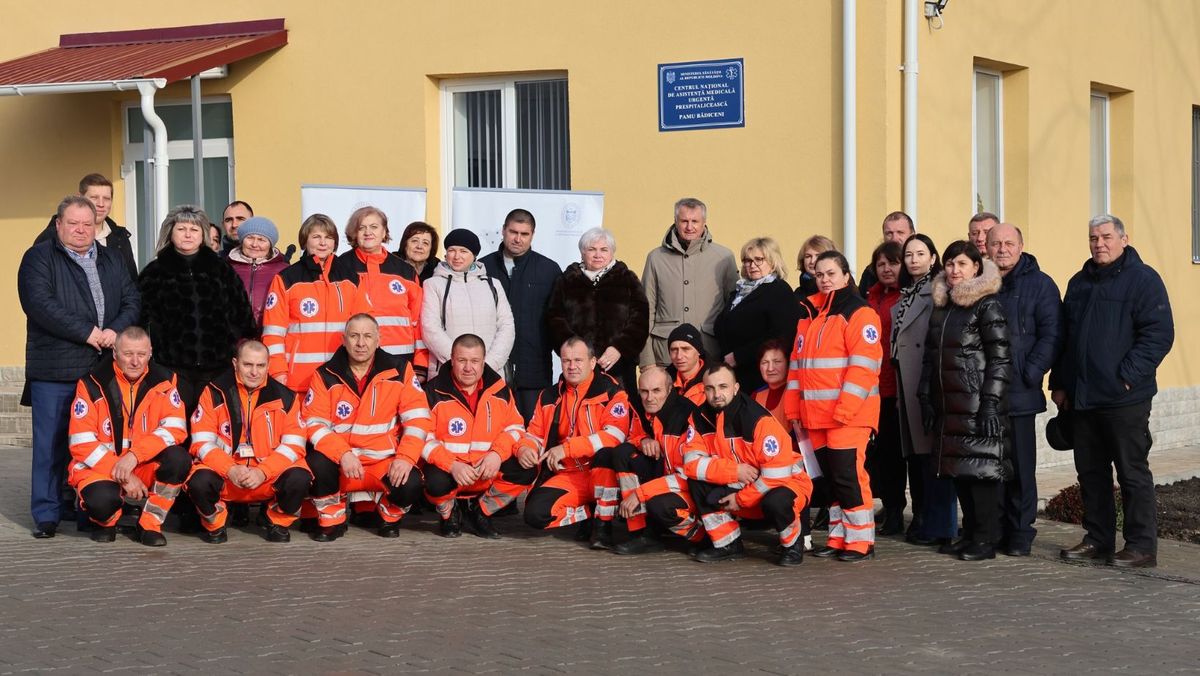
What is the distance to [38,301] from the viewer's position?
359 inches

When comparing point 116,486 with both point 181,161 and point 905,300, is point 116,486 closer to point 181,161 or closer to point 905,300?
point 905,300

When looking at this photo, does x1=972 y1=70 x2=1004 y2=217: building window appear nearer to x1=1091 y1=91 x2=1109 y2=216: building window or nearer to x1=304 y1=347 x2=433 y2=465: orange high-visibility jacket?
x1=1091 y1=91 x2=1109 y2=216: building window

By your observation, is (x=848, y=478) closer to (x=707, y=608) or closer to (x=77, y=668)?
(x=707, y=608)

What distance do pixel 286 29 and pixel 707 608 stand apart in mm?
8413

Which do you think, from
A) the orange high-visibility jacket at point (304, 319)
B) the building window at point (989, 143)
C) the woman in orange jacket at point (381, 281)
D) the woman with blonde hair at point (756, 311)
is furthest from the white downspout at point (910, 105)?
the orange high-visibility jacket at point (304, 319)

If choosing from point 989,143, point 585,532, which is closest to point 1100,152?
point 989,143

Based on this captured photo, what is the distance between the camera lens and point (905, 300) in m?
9.04

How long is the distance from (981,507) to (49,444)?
5491 millimetres

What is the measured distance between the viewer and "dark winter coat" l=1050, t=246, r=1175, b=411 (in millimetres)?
8281

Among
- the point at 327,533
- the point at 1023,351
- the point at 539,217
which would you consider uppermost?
the point at 539,217

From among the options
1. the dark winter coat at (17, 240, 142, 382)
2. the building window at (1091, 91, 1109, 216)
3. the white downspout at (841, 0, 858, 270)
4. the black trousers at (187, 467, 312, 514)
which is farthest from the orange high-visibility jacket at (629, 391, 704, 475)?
the building window at (1091, 91, 1109, 216)

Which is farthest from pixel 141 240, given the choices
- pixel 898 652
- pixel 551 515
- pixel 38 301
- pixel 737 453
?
pixel 898 652

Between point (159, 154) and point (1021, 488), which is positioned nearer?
point (1021, 488)

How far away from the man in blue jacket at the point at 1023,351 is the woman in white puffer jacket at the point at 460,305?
10.1 feet
